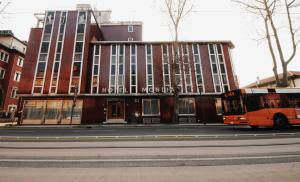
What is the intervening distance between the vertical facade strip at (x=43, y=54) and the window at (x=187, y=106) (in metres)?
19.9

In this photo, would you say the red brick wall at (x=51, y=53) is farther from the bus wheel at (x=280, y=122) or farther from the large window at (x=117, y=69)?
the bus wheel at (x=280, y=122)

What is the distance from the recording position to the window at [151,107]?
2358 centimetres

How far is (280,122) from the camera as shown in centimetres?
1248

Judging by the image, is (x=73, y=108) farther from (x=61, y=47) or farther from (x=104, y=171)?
(x=104, y=171)

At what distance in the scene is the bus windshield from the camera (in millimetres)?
12511

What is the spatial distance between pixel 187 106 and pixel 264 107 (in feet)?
39.2

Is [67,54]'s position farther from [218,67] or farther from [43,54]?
[218,67]

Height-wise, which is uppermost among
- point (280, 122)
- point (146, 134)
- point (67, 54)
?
point (67, 54)

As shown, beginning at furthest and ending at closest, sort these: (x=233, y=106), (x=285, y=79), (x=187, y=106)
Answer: (x=187, y=106) → (x=285, y=79) → (x=233, y=106)

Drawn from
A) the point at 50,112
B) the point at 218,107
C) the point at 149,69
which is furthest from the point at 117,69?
the point at 218,107

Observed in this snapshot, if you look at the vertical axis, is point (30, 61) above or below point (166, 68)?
above

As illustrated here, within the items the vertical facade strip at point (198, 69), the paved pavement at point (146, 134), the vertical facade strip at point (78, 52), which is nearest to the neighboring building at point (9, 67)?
the vertical facade strip at point (78, 52)

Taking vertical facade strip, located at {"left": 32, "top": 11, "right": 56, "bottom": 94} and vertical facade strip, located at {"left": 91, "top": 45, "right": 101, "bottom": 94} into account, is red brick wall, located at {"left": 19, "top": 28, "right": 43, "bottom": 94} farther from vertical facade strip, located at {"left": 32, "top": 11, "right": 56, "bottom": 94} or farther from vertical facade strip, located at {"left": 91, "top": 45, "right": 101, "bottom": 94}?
vertical facade strip, located at {"left": 91, "top": 45, "right": 101, "bottom": 94}

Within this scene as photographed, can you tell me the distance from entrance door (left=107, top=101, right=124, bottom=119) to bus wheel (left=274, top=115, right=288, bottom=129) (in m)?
17.4
